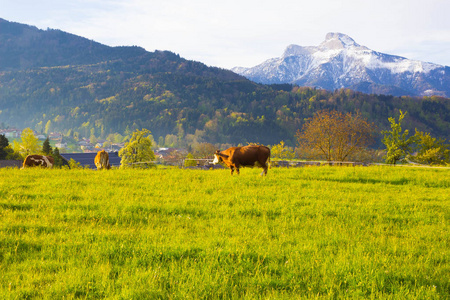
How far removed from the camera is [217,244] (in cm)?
744

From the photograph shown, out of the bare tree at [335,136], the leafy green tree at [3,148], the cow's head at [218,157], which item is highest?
the bare tree at [335,136]

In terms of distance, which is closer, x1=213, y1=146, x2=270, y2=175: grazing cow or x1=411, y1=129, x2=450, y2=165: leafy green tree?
x1=213, y1=146, x2=270, y2=175: grazing cow

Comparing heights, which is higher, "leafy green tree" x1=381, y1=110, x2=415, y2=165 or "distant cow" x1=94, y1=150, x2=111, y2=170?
"leafy green tree" x1=381, y1=110, x2=415, y2=165

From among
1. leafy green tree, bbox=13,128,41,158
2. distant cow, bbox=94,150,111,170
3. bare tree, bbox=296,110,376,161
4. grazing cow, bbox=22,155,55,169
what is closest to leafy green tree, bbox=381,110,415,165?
bare tree, bbox=296,110,376,161

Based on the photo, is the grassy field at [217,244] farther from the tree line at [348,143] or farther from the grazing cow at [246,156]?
the tree line at [348,143]

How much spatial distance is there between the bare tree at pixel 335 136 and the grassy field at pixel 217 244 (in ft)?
113

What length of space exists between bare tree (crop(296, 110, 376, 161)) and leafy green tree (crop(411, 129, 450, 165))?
48.7 ft

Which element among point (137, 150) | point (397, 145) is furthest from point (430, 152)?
Answer: point (137, 150)

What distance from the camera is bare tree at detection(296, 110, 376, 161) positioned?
4775 centimetres

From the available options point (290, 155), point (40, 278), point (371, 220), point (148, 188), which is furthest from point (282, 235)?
point (290, 155)

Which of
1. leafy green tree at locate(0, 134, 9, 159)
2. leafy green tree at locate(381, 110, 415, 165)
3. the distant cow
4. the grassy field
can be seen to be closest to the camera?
the grassy field

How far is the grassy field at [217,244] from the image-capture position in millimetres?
5508

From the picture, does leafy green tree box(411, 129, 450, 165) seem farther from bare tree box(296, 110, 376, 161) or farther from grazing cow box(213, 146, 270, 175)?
grazing cow box(213, 146, 270, 175)

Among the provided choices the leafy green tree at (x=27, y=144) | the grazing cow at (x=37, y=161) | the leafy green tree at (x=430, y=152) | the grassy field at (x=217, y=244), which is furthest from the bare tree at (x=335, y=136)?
the leafy green tree at (x=27, y=144)
